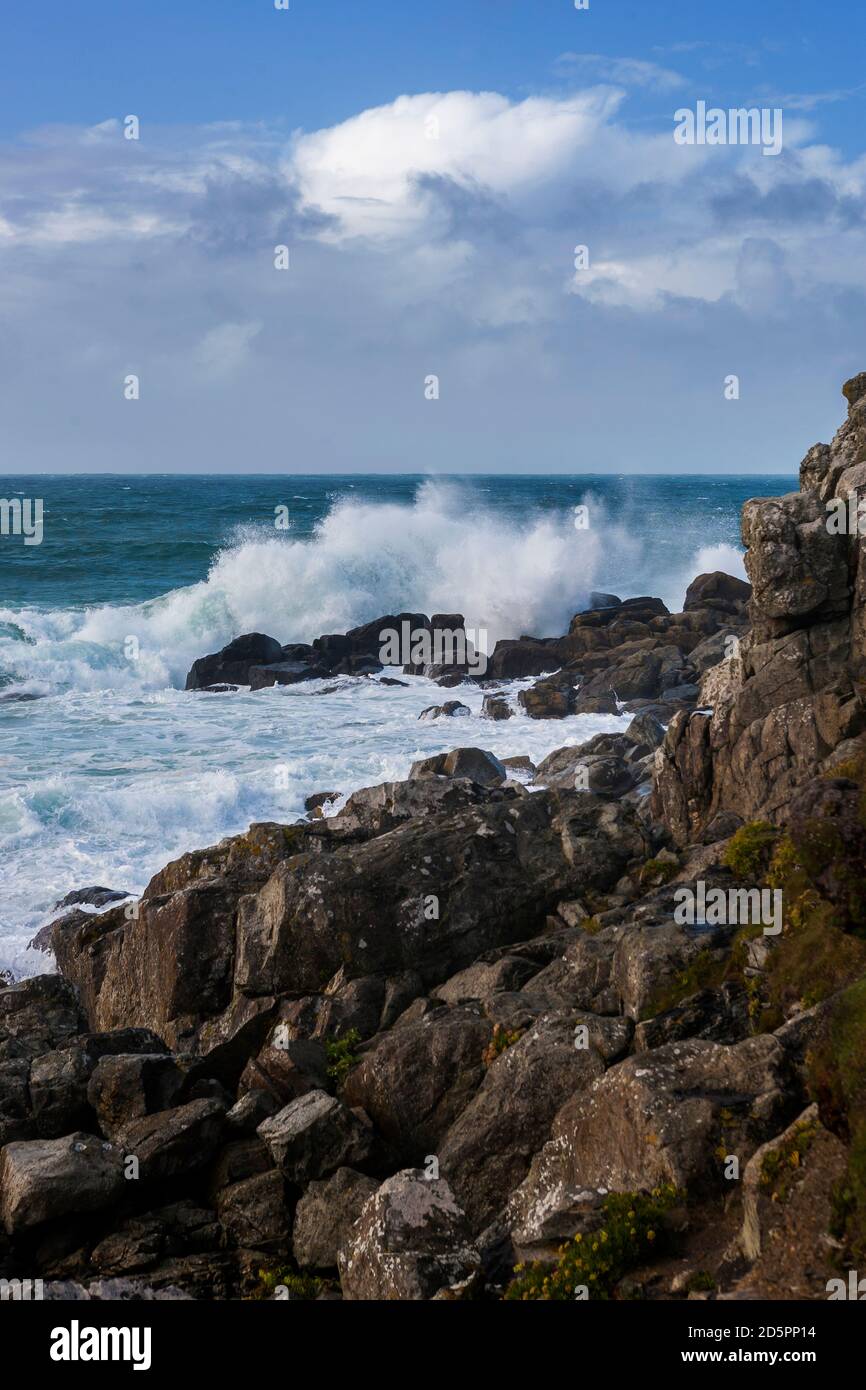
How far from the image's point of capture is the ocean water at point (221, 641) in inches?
972

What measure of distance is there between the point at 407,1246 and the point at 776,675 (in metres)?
11.2

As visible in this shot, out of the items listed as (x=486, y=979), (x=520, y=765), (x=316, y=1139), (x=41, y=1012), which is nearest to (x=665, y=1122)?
(x=316, y=1139)

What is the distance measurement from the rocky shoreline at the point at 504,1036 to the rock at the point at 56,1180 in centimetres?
2

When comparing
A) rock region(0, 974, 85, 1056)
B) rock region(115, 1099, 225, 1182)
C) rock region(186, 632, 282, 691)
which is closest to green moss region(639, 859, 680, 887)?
rock region(115, 1099, 225, 1182)

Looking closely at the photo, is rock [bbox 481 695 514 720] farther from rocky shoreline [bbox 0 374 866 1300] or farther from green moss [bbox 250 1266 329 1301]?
green moss [bbox 250 1266 329 1301]

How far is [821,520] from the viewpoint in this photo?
17.9 m

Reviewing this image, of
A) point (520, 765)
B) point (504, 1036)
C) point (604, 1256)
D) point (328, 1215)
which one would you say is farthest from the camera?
point (520, 765)

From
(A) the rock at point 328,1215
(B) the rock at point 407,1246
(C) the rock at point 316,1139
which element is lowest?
(A) the rock at point 328,1215

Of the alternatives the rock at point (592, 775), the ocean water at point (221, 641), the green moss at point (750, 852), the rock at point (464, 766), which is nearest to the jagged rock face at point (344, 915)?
the green moss at point (750, 852)

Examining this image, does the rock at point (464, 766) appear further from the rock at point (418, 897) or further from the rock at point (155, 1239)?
the rock at point (155, 1239)

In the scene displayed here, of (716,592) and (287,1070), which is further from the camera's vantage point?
(716,592)

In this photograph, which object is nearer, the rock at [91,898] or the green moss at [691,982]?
the green moss at [691,982]

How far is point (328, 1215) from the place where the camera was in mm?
10547

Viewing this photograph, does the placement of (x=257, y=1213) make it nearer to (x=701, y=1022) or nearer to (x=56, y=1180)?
(x=56, y=1180)
